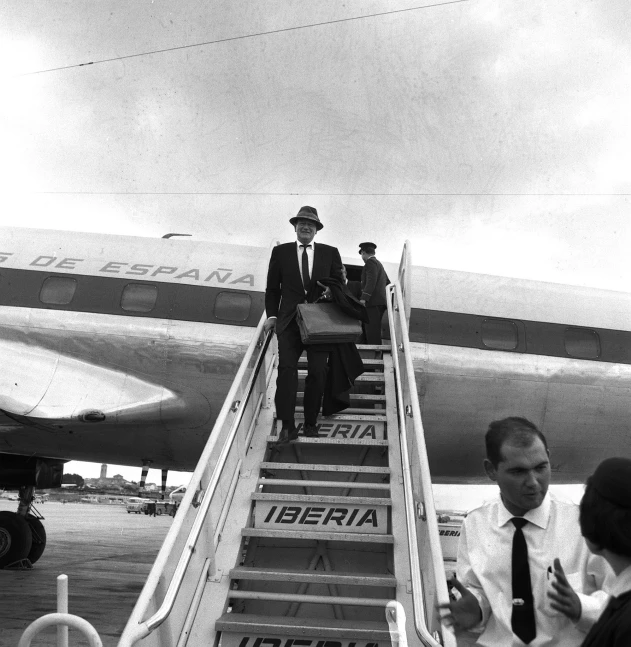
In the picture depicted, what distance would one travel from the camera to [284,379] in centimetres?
500

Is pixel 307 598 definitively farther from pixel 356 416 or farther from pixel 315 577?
pixel 356 416

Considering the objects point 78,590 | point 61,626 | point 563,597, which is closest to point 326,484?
point 61,626

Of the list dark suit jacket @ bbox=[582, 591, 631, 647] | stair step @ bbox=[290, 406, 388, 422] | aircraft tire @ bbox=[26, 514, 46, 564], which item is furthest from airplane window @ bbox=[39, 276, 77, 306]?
dark suit jacket @ bbox=[582, 591, 631, 647]

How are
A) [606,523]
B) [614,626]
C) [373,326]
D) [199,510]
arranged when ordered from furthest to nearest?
[373,326]
[199,510]
[606,523]
[614,626]

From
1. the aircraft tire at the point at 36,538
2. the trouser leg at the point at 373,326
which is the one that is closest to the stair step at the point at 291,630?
the trouser leg at the point at 373,326

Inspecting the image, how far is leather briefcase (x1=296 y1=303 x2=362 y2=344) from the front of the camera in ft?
16.3

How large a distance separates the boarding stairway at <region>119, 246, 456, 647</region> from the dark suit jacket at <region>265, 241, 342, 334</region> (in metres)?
0.28

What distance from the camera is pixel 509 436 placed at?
7.30 ft

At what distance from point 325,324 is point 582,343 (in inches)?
164

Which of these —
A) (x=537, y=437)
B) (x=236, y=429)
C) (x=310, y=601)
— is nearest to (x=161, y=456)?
(x=236, y=429)

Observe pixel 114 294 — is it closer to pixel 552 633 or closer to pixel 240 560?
pixel 240 560

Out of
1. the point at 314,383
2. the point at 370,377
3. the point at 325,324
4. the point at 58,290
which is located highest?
the point at 58,290

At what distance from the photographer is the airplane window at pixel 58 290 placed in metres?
7.80

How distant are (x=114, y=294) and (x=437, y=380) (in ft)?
12.4
